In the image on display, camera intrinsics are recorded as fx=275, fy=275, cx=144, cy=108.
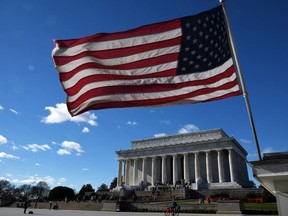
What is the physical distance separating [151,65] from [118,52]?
1398 millimetres

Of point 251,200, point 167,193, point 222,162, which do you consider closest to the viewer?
point 251,200

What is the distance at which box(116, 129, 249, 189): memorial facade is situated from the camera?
256ft

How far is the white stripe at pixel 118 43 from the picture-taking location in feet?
33.7

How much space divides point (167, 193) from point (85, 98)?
5722 centimetres

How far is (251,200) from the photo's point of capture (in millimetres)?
49312

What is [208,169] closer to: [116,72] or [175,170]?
[175,170]

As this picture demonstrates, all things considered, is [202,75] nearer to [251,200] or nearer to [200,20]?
[200,20]

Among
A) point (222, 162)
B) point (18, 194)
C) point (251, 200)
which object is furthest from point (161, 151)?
point (18, 194)

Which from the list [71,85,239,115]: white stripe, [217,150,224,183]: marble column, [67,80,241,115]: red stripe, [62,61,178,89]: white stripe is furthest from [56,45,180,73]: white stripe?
[217,150,224,183]: marble column

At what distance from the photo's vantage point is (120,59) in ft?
34.8

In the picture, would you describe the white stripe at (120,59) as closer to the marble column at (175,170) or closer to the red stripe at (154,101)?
the red stripe at (154,101)

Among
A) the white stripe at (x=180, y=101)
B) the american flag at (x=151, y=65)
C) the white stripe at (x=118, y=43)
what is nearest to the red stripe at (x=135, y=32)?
the american flag at (x=151, y=65)

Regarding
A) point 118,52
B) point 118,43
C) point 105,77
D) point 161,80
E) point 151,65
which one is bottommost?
point 161,80

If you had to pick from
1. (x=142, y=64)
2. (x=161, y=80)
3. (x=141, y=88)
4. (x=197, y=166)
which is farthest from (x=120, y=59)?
(x=197, y=166)
